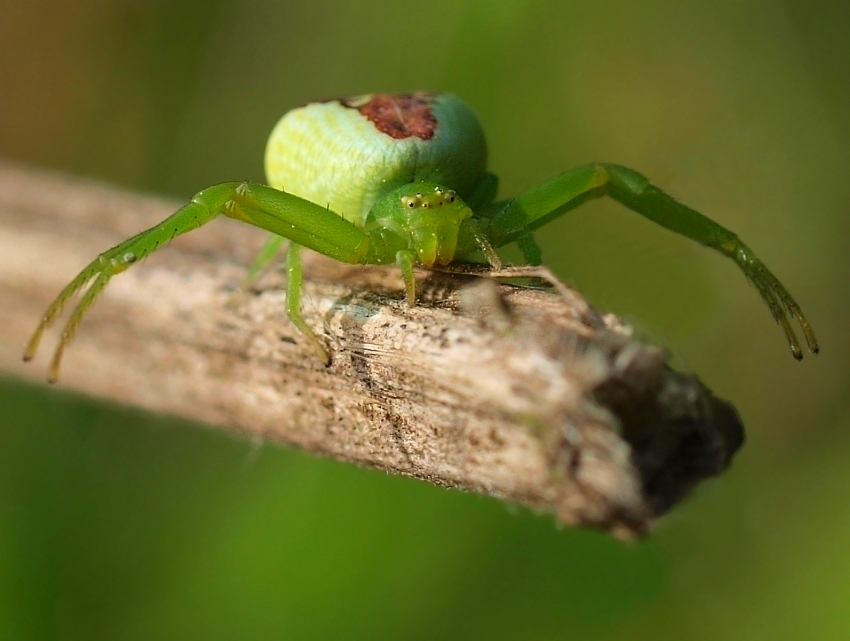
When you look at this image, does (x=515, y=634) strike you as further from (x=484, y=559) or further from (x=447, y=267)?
(x=447, y=267)

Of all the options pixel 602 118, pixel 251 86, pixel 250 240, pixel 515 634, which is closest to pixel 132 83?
pixel 251 86

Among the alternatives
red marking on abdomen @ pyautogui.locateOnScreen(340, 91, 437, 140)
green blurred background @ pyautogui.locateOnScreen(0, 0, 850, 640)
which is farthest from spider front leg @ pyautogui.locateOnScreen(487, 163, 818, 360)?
green blurred background @ pyautogui.locateOnScreen(0, 0, 850, 640)

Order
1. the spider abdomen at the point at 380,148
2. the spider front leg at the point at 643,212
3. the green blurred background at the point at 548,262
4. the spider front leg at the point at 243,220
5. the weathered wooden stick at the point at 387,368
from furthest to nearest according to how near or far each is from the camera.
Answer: the green blurred background at the point at 548,262 < the spider abdomen at the point at 380,148 < the spider front leg at the point at 643,212 < the spider front leg at the point at 243,220 < the weathered wooden stick at the point at 387,368

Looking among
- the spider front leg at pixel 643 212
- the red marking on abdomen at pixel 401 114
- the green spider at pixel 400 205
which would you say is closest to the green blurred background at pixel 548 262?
the spider front leg at pixel 643 212

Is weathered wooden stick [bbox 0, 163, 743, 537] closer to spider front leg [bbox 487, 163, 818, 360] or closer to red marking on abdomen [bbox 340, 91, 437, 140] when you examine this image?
spider front leg [bbox 487, 163, 818, 360]

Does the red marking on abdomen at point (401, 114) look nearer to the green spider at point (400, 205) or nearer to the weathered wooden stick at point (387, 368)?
the green spider at point (400, 205)

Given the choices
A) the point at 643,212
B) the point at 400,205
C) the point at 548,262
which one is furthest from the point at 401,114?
the point at 548,262

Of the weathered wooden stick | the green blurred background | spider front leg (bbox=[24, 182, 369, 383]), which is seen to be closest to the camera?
the weathered wooden stick
